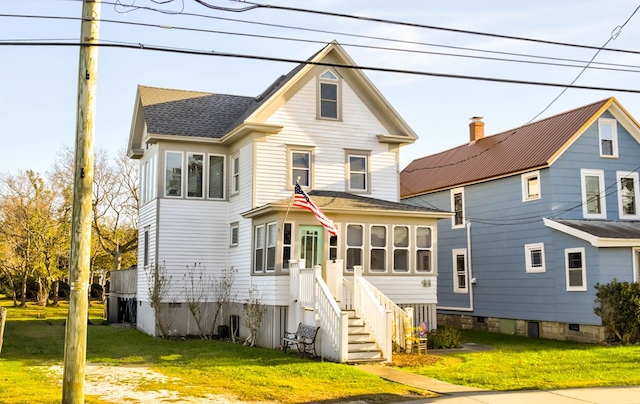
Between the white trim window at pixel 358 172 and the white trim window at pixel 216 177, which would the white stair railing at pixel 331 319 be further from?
the white trim window at pixel 216 177

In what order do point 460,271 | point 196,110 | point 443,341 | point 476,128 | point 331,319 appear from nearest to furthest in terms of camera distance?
point 331,319 → point 443,341 → point 196,110 → point 460,271 → point 476,128

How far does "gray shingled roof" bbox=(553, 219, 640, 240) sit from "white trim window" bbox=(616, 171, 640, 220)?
364 mm

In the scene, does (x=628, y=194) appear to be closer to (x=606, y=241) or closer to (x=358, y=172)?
(x=606, y=241)

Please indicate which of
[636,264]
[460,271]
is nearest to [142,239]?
[460,271]

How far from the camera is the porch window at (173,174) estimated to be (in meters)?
24.7

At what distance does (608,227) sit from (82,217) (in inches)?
776

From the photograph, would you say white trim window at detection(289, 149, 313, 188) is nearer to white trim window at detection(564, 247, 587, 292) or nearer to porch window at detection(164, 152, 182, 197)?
porch window at detection(164, 152, 182, 197)

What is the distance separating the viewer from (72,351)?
33.8 ft

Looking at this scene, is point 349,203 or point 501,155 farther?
point 501,155

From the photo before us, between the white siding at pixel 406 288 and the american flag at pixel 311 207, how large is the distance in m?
3.36

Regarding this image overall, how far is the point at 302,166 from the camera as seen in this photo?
23.6 m

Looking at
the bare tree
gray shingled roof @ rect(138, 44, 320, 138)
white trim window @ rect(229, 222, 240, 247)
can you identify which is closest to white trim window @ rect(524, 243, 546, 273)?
the bare tree

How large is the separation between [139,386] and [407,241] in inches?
437

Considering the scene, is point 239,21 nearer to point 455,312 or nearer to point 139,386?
point 139,386
